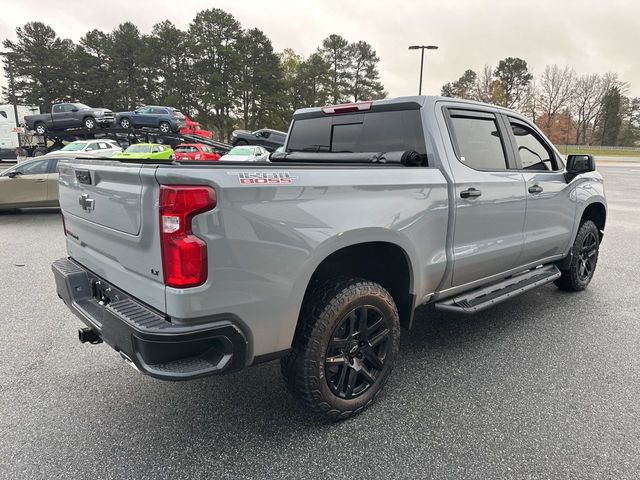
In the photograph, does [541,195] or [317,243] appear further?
[541,195]

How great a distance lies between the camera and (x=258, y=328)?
85.0 inches

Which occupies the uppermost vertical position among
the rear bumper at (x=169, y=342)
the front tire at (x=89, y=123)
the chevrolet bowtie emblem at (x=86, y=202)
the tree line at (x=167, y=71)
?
the tree line at (x=167, y=71)

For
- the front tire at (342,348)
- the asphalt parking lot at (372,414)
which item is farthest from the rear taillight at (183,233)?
the asphalt parking lot at (372,414)

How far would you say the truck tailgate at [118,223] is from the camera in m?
2.01

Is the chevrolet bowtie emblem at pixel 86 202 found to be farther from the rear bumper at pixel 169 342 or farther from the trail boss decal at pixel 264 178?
the trail boss decal at pixel 264 178

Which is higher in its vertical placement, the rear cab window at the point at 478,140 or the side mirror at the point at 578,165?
the rear cab window at the point at 478,140

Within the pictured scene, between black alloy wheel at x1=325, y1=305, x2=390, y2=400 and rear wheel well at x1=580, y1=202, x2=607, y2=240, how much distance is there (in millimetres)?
3471

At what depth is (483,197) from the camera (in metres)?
3.29

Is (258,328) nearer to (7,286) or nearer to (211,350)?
(211,350)

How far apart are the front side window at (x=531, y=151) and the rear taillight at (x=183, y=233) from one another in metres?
3.10

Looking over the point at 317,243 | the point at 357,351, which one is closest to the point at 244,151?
the point at 357,351

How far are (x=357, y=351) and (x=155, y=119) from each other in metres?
29.9

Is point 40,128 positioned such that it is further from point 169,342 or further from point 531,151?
point 169,342

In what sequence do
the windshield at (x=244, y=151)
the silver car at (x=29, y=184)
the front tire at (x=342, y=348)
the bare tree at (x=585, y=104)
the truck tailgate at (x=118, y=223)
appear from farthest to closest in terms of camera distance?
the bare tree at (x=585, y=104)
the windshield at (x=244, y=151)
the silver car at (x=29, y=184)
the front tire at (x=342, y=348)
the truck tailgate at (x=118, y=223)
